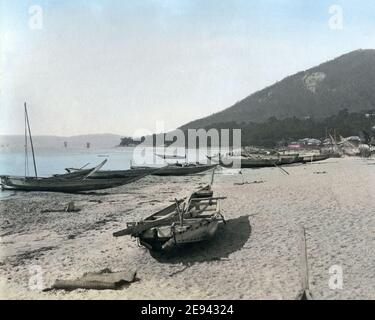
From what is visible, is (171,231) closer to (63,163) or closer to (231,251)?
(231,251)

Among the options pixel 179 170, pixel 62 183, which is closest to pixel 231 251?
pixel 62 183

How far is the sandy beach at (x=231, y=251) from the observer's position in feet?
31.3

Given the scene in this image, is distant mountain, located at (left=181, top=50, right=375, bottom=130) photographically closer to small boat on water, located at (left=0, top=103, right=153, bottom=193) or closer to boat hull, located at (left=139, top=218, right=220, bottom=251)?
small boat on water, located at (left=0, top=103, right=153, bottom=193)

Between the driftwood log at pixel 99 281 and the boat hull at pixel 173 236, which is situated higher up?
the boat hull at pixel 173 236

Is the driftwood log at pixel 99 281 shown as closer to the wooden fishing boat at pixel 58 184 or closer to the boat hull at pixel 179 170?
the wooden fishing boat at pixel 58 184

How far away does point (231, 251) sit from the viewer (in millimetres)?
12062

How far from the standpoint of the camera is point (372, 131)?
3438 inches

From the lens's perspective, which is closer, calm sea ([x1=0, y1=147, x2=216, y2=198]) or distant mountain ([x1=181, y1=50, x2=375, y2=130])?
calm sea ([x1=0, y1=147, x2=216, y2=198])

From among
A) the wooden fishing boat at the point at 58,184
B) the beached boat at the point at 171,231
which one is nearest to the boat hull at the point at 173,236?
the beached boat at the point at 171,231

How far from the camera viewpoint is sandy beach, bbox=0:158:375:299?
9.55m

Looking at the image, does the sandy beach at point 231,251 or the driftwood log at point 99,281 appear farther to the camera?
the driftwood log at point 99,281

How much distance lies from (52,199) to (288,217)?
57.1ft

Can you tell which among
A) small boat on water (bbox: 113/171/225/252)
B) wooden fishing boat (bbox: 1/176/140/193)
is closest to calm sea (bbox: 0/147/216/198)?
wooden fishing boat (bbox: 1/176/140/193)
